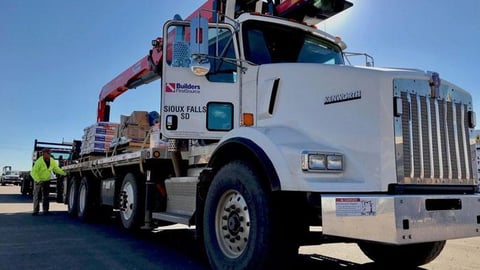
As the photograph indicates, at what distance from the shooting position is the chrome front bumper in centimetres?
311

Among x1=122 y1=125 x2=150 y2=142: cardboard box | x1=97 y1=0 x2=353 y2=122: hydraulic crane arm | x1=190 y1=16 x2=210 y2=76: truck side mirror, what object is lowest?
x1=122 y1=125 x2=150 y2=142: cardboard box

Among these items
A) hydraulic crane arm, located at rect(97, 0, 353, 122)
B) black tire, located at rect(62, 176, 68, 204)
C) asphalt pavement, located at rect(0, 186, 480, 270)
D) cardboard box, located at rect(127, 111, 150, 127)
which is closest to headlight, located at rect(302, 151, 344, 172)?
asphalt pavement, located at rect(0, 186, 480, 270)

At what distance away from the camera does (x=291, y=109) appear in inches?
167

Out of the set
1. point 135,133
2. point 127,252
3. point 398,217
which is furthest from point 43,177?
point 398,217

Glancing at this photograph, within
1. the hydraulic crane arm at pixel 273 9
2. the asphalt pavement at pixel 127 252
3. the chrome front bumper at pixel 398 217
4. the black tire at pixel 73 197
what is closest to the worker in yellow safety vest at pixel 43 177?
the black tire at pixel 73 197

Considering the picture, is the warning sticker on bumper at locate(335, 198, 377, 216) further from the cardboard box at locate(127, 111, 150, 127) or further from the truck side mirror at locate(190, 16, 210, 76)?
the cardboard box at locate(127, 111, 150, 127)

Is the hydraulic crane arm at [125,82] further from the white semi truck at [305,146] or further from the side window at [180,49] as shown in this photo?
the white semi truck at [305,146]

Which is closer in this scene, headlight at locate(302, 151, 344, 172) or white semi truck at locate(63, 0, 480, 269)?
white semi truck at locate(63, 0, 480, 269)

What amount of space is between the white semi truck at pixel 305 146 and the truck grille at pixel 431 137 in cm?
1

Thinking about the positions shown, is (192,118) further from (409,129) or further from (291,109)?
(409,129)

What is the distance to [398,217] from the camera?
3.09 meters

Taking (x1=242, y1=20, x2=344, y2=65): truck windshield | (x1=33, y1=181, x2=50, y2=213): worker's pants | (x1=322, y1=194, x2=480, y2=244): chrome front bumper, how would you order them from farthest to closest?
(x1=33, y1=181, x2=50, y2=213): worker's pants < (x1=242, y1=20, x2=344, y2=65): truck windshield < (x1=322, y1=194, x2=480, y2=244): chrome front bumper

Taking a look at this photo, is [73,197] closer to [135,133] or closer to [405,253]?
[135,133]

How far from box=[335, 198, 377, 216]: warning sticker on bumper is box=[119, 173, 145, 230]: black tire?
4232 millimetres
